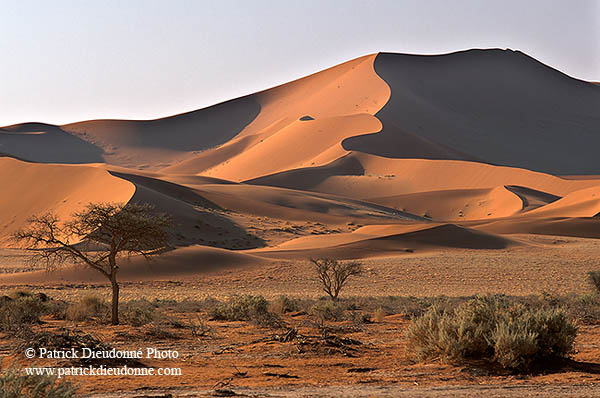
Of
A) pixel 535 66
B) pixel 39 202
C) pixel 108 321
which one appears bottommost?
pixel 108 321

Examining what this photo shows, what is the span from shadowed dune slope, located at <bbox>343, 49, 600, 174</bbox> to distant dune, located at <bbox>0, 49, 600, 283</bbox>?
0.41 m

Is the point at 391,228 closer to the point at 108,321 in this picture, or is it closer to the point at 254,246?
the point at 254,246

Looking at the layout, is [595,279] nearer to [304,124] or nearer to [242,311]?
[242,311]

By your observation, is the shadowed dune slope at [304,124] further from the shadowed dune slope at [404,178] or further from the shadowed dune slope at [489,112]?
the shadowed dune slope at [404,178]

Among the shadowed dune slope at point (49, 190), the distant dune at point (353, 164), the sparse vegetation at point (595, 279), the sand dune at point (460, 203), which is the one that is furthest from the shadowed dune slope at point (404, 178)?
the sparse vegetation at point (595, 279)

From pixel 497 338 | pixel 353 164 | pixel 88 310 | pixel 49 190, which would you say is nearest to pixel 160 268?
pixel 88 310

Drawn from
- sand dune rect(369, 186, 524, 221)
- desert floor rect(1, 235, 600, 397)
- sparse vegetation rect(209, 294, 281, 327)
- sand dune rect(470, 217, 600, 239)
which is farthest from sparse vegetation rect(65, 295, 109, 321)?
sand dune rect(369, 186, 524, 221)

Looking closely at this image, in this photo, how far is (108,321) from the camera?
1584cm

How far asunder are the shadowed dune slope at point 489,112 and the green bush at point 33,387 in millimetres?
86671

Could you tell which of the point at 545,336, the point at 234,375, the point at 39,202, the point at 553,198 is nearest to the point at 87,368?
the point at 234,375

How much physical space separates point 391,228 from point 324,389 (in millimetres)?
40508

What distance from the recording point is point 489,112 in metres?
128

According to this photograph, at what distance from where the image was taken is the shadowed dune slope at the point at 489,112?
347 feet

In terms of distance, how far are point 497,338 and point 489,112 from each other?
124 meters
